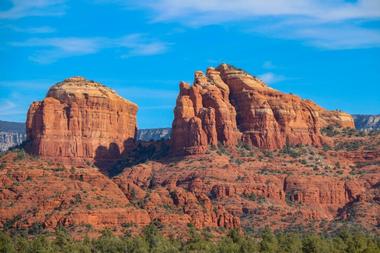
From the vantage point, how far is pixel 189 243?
575ft

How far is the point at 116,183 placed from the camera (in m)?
197

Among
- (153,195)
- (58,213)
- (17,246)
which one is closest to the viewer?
→ (17,246)

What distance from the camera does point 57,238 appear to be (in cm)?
17038

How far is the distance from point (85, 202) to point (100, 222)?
13.9 ft

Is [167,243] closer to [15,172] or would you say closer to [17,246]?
[17,246]

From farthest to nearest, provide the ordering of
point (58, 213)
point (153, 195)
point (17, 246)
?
point (153, 195) < point (58, 213) < point (17, 246)

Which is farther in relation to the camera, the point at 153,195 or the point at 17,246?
the point at 153,195

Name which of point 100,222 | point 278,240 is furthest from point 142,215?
point 278,240

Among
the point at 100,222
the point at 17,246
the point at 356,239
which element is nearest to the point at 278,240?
the point at 356,239

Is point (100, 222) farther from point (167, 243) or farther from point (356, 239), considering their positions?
point (356, 239)

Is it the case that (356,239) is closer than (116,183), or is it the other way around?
(356,239)

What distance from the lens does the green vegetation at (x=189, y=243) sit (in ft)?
544

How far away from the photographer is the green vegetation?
6531 inches

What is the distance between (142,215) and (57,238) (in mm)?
15505
